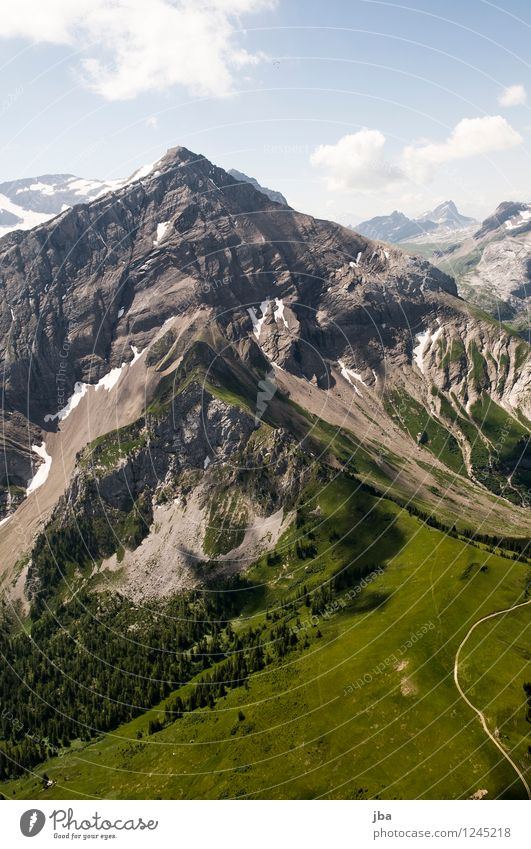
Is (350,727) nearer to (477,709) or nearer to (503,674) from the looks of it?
(477,709)

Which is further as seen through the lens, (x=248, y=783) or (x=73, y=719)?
(x=73, y=719)

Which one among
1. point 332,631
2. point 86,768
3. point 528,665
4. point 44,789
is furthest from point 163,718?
point 528,665

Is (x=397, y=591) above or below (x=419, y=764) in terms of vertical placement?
above
